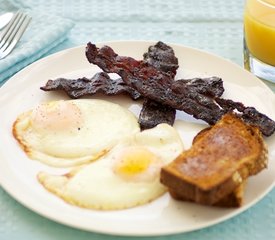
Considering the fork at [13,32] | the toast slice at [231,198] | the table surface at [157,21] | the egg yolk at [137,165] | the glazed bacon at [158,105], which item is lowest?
the table surface at [157,21]

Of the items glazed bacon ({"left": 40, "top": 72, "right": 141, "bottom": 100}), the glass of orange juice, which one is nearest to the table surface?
the glass of orange juice

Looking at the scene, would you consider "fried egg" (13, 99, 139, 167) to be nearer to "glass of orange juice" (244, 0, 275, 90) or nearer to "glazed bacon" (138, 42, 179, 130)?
"glazed bacon" (138, 42, 179, 130)

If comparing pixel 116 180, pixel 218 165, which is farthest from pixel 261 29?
pixel 116 180

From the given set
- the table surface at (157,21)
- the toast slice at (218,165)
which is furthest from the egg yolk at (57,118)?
the table surface at (157,21)

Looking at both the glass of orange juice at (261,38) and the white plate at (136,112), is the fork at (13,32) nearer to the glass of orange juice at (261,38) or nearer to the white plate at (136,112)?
the white plate at (136,112)

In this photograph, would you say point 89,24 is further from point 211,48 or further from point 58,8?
point 211,48

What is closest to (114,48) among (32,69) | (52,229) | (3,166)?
(32,69)

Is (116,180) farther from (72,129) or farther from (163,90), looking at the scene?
(163,90)
